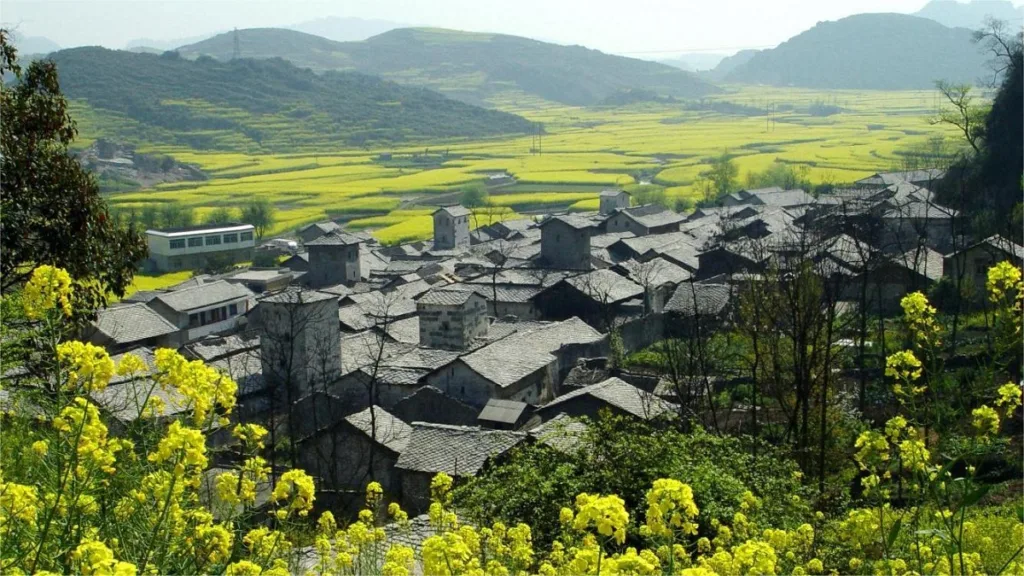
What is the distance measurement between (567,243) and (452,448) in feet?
73.3

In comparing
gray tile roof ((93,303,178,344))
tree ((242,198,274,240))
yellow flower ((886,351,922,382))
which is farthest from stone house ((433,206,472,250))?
yellow flower ((886,351,922,382))

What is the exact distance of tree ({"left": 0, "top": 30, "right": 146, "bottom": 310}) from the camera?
34.0ft

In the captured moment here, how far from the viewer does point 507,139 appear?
109500 mm

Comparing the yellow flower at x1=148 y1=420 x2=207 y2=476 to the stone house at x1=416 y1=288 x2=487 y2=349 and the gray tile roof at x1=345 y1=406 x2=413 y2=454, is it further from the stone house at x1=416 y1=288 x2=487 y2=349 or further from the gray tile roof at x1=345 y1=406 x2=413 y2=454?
the stone house at x1=416 y1=288 x2=487 y2=349

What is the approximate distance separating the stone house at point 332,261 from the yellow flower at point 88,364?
34.3 metres

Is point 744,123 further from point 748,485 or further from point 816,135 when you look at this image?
point 748,485

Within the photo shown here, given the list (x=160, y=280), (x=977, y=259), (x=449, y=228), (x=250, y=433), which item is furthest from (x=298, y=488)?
(x=449, y=228)

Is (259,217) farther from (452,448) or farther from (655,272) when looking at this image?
(452,448)

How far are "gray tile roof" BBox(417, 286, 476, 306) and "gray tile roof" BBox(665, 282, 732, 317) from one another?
590cm

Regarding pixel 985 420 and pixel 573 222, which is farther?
pixel 573 222

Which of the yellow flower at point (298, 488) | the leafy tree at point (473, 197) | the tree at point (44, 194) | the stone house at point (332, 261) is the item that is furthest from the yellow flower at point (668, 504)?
the leafy tree at point (473, 197)

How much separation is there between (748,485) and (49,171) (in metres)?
8.07

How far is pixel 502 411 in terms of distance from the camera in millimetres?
19922

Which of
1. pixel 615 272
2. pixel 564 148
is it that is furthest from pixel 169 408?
pixel 564 148
